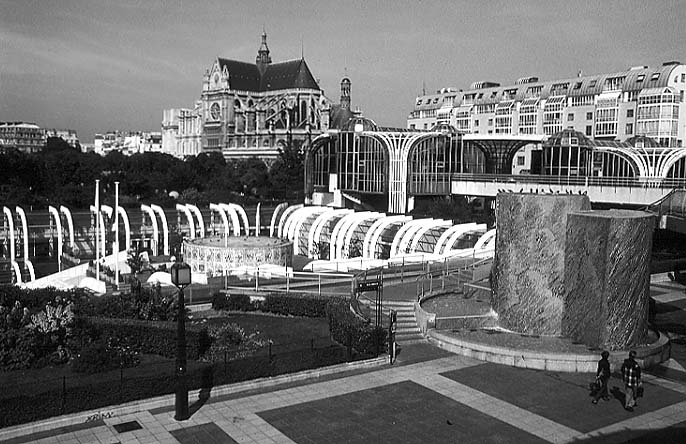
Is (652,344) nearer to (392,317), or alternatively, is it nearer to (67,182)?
(392,317)

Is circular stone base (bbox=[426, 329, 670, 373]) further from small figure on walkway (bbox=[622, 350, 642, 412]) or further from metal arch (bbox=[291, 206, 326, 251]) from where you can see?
metal arch (bbox=[291, 206, 326, 251])

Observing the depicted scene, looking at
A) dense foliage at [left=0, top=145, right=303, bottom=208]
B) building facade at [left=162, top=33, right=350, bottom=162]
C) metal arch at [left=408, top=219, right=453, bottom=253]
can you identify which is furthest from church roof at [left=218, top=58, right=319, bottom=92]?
metal arch at [left=408, top=219, right=453, bottom=253]

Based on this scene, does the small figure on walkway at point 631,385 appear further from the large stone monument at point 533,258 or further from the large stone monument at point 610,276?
the large stone monument at point 533,258

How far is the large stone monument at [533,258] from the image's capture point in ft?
72.3

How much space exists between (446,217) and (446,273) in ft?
90.7

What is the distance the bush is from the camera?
2061 cm

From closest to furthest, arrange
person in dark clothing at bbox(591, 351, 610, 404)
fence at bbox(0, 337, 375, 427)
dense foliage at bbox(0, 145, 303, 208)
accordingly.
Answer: fence at bbox(0, 337, 375, 427) → person in dark clothing at bbox(591, 351, 610, 404) → dense foliage at bbox(0, 145, 303, 208)

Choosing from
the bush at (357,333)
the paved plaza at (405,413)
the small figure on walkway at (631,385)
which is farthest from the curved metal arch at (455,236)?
the small figure on walkway at (631,385)

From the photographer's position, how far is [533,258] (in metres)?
22.4

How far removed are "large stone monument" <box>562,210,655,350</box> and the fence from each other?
674 centimetres

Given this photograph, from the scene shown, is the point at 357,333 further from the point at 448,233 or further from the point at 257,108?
the point at 257,108

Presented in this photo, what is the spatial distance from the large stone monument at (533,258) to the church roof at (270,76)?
13735 cm

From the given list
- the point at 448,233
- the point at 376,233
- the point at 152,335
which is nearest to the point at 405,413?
the point at 152,335

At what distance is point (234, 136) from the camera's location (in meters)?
158
